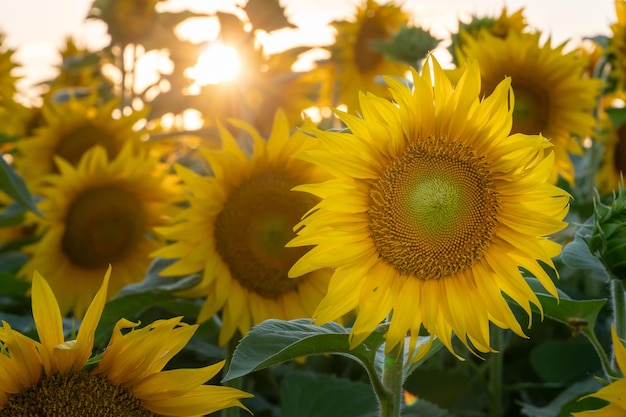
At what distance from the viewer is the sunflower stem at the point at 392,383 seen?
3.68 ft

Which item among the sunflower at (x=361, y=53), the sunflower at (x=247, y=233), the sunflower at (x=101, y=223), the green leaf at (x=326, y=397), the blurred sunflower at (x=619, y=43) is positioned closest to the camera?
the green leaf at (x=326, y=397)

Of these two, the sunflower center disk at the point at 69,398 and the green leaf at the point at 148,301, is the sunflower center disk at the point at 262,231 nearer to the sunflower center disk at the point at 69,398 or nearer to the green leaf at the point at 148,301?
the green leaf at the point at 148,301

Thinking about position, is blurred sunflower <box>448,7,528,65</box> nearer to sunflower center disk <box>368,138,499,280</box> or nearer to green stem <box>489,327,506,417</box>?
green stem <box>489,327,506,417</box>

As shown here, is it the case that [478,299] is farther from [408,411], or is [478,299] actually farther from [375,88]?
[375,88]

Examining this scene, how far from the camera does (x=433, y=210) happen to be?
1217mm

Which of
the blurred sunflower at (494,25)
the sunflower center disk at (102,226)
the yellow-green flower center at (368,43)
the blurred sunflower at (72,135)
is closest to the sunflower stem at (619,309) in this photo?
the blurred sunflower at (494,25)

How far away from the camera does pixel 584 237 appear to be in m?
1.20

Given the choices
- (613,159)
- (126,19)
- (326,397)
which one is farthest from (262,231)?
(126,19)

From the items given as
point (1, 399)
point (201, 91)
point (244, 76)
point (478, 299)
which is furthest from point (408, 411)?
point (201, 91)

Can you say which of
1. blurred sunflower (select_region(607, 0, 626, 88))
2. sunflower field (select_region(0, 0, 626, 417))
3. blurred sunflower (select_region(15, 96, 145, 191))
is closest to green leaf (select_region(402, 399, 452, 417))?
sunflower field (select_region(0, 0, 626, 417))

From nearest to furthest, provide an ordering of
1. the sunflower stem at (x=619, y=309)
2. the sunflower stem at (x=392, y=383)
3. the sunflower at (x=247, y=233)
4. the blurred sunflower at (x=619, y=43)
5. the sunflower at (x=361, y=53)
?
the sunflower stem at (x=392, y=383) < the sunflower stem at (x=619, y=309) < the sunflower at (x=247, y=233) < the blurred sunflower at (x=619, y=43) < the sunflower at (x=361, y=53)

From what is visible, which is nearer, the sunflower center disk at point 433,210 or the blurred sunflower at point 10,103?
the sunflower center disk at point 433,210

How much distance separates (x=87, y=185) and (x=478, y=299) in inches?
57.4

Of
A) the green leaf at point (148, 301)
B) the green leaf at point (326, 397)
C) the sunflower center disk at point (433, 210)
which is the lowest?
the green leaf at point (326, 397)
